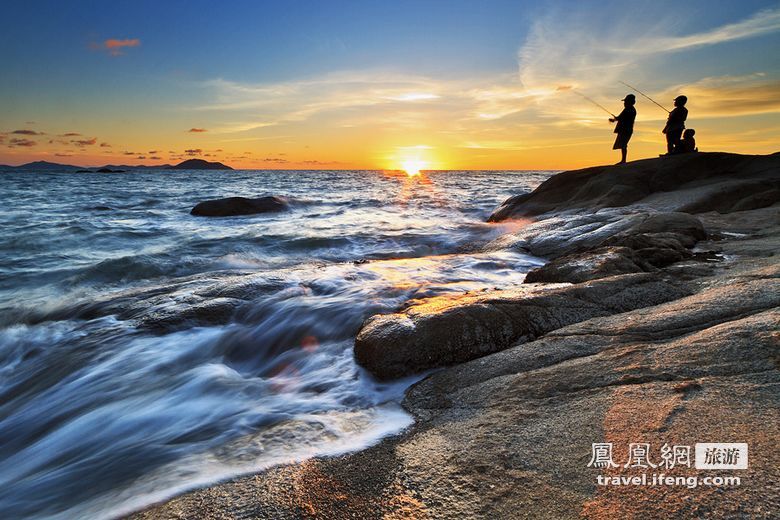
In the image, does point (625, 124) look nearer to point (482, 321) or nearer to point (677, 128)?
point (677, 128)

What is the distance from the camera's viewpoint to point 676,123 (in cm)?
1299

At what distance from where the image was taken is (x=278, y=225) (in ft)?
50.8

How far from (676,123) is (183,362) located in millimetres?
14760

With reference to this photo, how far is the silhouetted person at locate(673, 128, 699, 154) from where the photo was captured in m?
13.4

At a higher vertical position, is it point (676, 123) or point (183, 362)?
point (676, 123)

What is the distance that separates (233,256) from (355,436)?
28.6ft

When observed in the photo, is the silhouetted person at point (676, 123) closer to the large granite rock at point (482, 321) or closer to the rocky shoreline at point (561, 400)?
the rocky shoreline at point (561, 400)

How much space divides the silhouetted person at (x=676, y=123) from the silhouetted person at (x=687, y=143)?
0.45ft

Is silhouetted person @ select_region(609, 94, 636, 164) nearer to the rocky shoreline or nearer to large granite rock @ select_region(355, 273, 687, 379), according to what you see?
the rocky shoreline

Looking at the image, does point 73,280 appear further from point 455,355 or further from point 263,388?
point 455,355

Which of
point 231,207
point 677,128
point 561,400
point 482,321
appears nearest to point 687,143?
point 677,128

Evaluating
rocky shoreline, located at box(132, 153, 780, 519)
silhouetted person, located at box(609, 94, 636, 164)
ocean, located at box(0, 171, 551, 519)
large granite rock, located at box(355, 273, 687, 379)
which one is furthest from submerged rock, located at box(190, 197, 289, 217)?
rocky shoreline, located at box(132, 153, 780, 519)

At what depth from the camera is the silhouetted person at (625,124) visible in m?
Answer: 13.3

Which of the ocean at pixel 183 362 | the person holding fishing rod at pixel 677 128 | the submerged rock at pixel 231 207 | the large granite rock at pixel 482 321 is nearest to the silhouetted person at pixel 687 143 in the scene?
the person holding fishing rod at pixel 677 128
